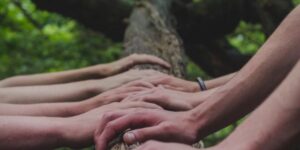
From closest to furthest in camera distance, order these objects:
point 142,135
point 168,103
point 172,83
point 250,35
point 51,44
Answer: point 142,135 → point 168,103 → point 172,83 → point 51,44 → point 250,35

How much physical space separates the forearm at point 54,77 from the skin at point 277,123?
8.06 ft

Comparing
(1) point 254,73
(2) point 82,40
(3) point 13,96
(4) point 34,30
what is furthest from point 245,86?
(4) point 34,30

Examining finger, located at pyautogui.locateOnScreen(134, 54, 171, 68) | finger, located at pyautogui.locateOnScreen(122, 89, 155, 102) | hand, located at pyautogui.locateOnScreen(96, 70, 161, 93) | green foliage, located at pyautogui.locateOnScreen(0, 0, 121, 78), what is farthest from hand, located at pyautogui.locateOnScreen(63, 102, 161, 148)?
green foliage, located at pyautogui.locateOnScreen(0, 0, 121, 78)

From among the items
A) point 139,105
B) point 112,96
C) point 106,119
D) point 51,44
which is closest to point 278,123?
point 106,119

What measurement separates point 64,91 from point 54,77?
44 cm

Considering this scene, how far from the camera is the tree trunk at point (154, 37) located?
395 centimetres

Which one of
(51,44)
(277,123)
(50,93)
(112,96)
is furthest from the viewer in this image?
(51,44)

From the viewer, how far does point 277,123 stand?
5.20 ft

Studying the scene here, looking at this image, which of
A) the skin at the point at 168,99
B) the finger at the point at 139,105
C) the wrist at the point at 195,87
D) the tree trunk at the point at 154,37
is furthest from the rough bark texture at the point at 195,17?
the finger at the point at 139,105

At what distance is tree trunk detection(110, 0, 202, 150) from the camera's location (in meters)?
3.95

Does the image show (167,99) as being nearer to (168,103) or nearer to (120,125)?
(168,103)

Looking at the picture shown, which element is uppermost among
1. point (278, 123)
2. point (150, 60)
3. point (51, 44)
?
point (51, 44)

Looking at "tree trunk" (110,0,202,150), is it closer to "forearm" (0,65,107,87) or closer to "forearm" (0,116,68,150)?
"forearm" (0,65,107,87)

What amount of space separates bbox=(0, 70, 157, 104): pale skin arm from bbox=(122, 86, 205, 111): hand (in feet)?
2.22
